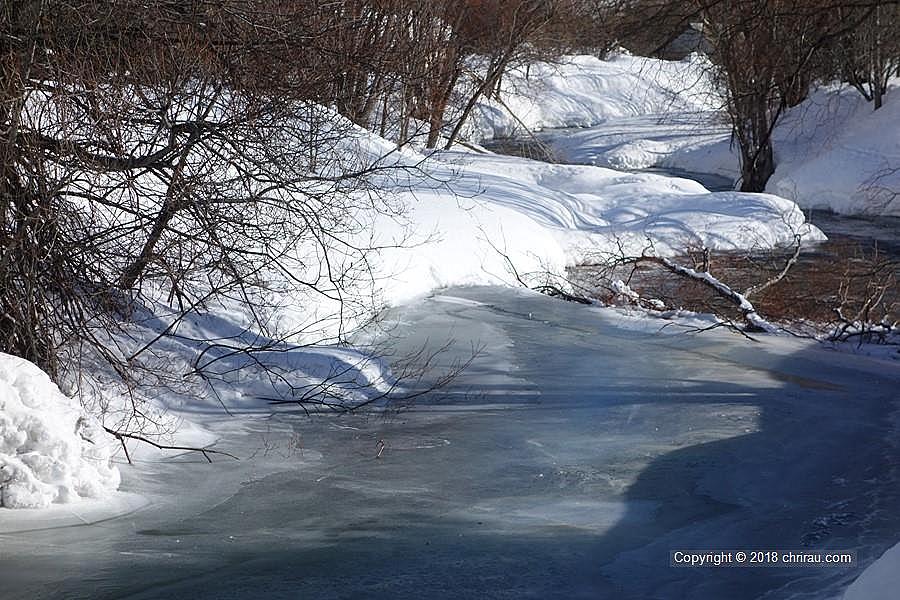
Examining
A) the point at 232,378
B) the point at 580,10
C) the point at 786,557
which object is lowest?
the point at 786,557

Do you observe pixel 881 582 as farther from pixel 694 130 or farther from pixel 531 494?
pixel 694 130

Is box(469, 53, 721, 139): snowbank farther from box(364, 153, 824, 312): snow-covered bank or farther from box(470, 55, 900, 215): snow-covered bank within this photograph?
box(364, 153, 824, 312): snow-covered bank

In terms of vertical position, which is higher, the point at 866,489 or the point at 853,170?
the point at 853,170

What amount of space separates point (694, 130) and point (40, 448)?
2793 centimetres

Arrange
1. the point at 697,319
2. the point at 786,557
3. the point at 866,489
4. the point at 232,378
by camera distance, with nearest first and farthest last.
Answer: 1. the point at 786,557
2. the point at 866,489
3. the point at 232,378
4. the point at 697,319

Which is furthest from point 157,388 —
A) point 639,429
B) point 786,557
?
point 786,557

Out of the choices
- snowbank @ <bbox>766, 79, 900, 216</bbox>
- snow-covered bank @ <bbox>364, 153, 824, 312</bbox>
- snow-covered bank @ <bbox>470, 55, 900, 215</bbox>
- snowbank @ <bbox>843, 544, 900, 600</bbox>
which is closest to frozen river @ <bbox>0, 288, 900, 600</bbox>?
snowbank @ <bbox>843, 544, 900, 600</bbox>

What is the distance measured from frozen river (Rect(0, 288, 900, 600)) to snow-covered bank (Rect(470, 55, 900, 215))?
24.5 ft

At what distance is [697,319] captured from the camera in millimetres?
11750

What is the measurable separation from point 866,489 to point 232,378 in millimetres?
4892

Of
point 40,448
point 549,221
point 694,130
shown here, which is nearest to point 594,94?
point 694,130

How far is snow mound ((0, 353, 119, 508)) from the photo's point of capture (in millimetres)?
6551

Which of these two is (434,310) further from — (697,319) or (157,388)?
(157,388)

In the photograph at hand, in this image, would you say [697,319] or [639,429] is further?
[697,319]
